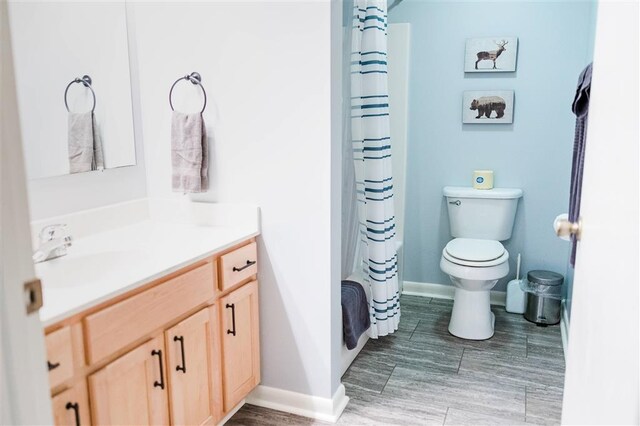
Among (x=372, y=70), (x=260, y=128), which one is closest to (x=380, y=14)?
(x=372, y=70)

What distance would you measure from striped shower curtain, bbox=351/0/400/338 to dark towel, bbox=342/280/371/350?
5 centimetres

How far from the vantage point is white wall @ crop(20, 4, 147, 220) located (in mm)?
1932

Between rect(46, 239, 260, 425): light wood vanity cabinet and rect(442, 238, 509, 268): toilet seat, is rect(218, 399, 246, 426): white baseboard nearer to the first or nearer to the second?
rect(46, 239, 260, 425): light wood vanity cabinet

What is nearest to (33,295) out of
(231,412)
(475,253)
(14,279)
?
(14,279)

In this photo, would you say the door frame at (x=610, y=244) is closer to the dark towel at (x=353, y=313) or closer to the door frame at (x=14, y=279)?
the door frame at (x=14, y=279)

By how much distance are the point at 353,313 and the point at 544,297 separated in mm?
1402

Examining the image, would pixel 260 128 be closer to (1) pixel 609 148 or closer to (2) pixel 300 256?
(2) pixel 300 256

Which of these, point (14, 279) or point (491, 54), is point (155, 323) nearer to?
point (14, 279)

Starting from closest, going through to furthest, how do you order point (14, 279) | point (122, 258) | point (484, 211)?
point (14, 279)
point (122, 258)
point (484, 211)

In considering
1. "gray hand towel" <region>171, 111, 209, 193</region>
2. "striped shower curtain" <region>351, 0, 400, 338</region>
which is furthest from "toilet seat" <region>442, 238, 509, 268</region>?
"gray hand towel" <region>171, 111, 209, 193</region>

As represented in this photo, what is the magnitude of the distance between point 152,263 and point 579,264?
4.04ft

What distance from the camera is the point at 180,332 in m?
1.76

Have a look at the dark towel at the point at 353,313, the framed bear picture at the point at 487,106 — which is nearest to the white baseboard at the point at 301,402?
the dark towel at the point at 353,313

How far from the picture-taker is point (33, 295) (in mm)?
888
